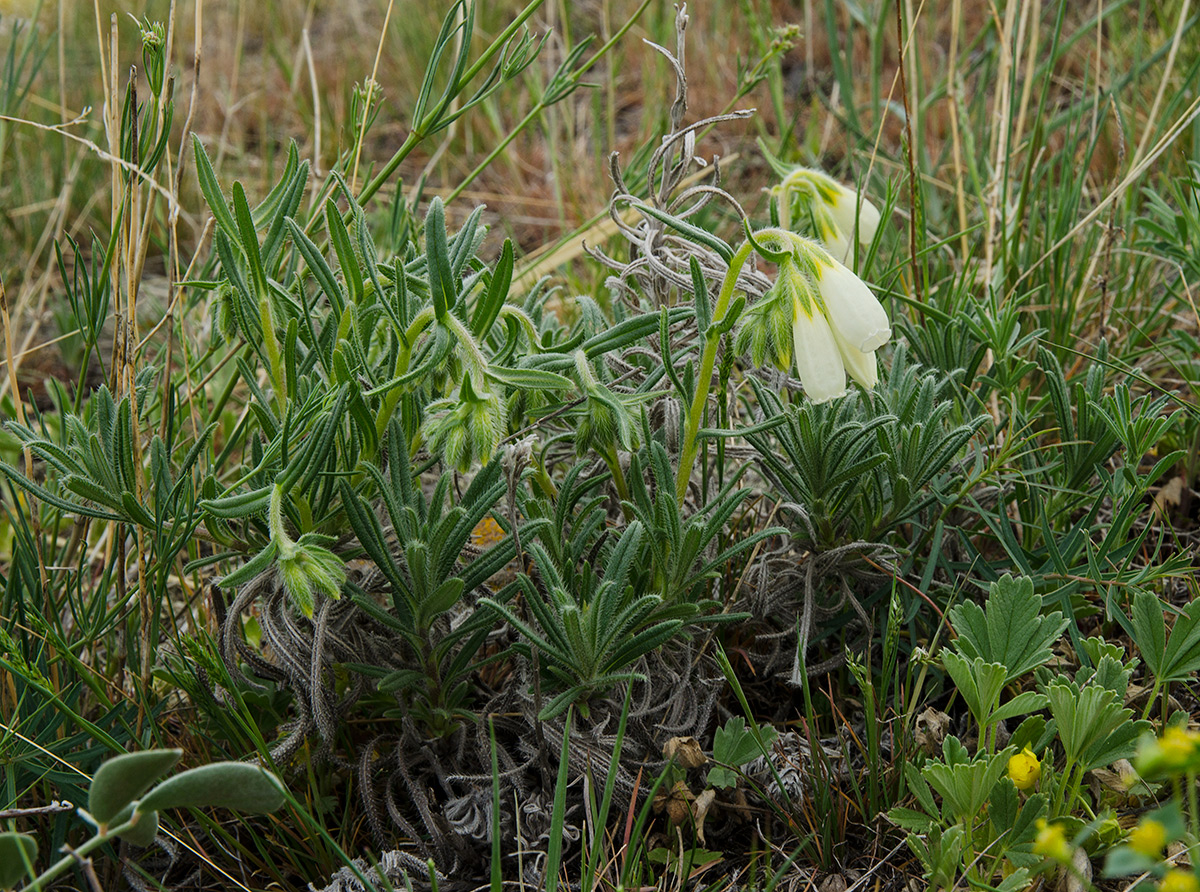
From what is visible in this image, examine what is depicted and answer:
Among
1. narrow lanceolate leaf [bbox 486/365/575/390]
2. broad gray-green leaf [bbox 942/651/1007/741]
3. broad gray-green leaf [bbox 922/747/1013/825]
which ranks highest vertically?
narrow lanceolate leaf [bbox 486/365/575/390]

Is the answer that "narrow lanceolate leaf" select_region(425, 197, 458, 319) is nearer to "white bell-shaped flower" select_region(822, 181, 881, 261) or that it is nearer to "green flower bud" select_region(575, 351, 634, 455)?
"green flower bud" select_region(575, 351, 634, 455)

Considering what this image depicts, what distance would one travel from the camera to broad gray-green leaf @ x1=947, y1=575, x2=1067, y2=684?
1.33 m

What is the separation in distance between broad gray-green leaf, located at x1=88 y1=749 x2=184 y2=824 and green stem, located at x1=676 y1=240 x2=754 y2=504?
69cm

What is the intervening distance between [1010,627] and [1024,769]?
0.60 ft

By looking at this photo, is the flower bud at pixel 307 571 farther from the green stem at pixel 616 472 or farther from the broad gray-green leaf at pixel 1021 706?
the broad gray-green leaf at pixel 1021 706

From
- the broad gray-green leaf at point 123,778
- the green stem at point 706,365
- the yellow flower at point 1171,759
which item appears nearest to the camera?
the yellow flower at point 1171,759

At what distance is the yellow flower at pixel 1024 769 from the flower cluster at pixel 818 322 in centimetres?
47

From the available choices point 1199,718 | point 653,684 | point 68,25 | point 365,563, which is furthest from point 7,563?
point 68,25

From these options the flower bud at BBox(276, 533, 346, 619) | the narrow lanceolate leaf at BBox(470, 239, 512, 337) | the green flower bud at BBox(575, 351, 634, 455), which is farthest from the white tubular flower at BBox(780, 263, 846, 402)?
the flower bud at BBox(276, 533, 346, 619)

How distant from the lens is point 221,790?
1.06 meters

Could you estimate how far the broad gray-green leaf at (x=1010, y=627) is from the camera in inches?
52.6

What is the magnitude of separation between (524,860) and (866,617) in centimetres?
58

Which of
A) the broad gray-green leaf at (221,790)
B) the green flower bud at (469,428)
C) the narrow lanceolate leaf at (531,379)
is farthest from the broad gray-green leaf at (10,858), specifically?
the narrow lanceolate leaf at (531,379)

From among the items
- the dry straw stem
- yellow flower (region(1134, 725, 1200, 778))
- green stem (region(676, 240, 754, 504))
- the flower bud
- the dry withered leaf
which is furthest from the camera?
the dry straw stem
